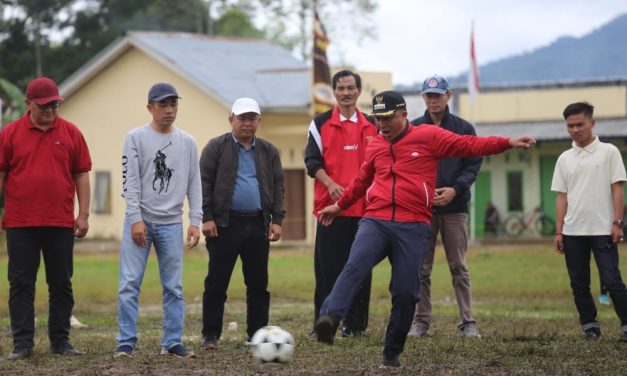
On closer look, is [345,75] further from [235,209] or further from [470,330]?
[470,330]

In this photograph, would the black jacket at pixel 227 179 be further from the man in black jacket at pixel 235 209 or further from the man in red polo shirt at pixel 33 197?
the man in red polo shirt at pixel 33 197

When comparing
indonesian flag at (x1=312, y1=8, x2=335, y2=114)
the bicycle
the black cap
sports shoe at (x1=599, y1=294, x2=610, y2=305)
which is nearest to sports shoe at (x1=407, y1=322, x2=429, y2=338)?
the black cap

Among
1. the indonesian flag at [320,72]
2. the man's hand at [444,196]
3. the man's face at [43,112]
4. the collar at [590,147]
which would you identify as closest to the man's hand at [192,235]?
the man's face at [43,112]

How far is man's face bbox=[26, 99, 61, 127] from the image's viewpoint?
960 centimetres

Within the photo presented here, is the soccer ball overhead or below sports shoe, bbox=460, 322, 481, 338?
overhead

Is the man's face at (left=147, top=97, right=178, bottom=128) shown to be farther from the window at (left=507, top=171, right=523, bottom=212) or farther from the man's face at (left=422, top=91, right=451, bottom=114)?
the window at (left=507, top=171, right=523, bottom=212)

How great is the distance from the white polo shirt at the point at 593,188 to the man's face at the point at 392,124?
2774 millimetres

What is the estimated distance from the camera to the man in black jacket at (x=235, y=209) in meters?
10.3

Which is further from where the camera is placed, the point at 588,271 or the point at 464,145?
the point at 588,271

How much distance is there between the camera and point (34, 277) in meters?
9.71

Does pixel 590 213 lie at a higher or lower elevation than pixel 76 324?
higher

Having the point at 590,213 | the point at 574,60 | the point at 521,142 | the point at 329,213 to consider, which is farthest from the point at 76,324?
the point at 574,60

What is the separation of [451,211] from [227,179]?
7.53 ft

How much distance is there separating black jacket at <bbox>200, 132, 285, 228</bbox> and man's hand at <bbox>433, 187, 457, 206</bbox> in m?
1.41
